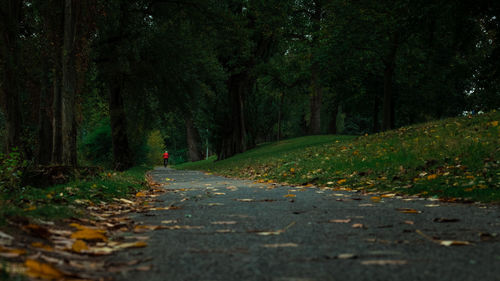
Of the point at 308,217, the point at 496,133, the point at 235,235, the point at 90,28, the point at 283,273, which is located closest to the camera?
the point at 283,273

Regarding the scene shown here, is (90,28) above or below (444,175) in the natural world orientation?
above

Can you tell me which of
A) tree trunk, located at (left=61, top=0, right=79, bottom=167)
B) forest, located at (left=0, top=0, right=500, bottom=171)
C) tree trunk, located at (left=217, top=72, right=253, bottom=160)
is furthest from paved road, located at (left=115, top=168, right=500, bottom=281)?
tree trunk, located at (left=217, top=72, right=253, bottom=160)

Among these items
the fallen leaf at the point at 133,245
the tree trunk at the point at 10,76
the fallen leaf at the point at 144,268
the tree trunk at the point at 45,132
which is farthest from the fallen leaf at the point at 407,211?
the tree trunk at the point at 45,132

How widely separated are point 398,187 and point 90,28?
8.77m

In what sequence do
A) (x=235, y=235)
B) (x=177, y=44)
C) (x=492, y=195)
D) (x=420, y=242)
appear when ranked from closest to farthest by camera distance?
1. (x=420, y=242)
2. (x=235, y=235)
3. (x=492, y=195)
4. (x=177, y=44)

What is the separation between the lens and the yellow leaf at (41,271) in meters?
1.93

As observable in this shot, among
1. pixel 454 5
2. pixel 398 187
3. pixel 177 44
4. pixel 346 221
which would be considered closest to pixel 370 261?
pixel 346 221

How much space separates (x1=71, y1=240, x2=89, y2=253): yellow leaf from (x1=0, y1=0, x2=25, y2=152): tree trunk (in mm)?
11240

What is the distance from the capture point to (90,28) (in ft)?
36.6

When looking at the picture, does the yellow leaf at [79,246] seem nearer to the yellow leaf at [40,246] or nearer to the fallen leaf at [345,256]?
the yellow leaf at [40,246]

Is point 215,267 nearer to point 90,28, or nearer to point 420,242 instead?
point 420,242

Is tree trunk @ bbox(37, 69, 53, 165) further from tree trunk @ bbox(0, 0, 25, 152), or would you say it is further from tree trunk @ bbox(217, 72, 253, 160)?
tree trunk @ bbox(217, 72, 253, 160)

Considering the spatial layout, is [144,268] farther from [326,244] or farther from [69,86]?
[69,86]

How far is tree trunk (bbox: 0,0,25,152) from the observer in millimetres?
12445
